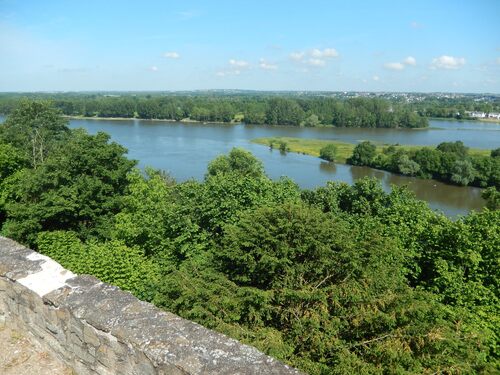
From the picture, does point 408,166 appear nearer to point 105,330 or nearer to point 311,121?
point 105,330

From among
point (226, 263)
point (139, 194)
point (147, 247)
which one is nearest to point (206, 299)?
point (226, 263)

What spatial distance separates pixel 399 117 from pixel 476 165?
56.4m

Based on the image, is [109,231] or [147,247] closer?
[147,247]

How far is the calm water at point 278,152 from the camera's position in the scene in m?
44.6

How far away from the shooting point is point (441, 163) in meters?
50.4

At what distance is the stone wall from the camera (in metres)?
3.00

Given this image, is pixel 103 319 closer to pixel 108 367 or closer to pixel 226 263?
pixel 108 367

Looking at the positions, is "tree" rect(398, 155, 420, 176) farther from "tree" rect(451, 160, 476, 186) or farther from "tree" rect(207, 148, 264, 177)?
"tree" rect(207, 148, 264, 177)

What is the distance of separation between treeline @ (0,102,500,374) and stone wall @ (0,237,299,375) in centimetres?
220

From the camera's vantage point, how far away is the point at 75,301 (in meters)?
3.62

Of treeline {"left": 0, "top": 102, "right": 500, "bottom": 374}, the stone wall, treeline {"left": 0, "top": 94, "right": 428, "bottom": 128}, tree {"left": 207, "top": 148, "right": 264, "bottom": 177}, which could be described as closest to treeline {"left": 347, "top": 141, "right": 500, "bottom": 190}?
tree {"left": 207, "top": 148, "right": 264, "bottom": 177}

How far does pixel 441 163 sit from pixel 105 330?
53393mm

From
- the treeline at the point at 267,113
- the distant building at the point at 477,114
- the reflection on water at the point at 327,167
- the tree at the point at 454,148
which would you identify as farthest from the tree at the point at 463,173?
the distant building at the point at 477,114

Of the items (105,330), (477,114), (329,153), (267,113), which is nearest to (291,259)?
(105,330)
